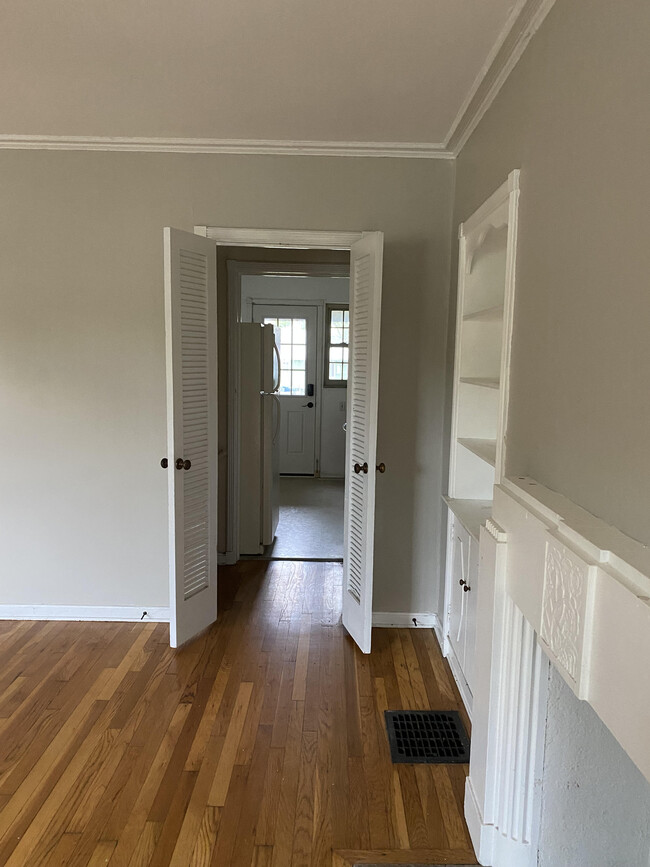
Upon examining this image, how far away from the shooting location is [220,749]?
7.90ft

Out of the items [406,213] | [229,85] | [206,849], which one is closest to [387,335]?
[406,213]

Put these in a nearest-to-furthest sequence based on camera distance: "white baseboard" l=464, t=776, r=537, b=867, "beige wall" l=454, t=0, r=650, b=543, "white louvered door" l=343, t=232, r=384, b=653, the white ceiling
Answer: "beige wall" l=454, t=0, r=650, b=543 < "white baseboard" l=464, t=776, r=537, b=867 < the white ceiling < "white louvered door" l=343, t=232, r=384, b=653

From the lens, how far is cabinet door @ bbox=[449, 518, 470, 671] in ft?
9.03

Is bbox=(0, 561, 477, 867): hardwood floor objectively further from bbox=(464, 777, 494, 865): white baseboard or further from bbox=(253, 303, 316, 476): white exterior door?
bbox=(253, 303, 316, 476): white exterior door

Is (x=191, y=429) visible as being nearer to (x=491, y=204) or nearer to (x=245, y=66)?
(x=245, y=66)

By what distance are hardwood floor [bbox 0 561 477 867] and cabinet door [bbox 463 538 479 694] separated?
26 centimetres

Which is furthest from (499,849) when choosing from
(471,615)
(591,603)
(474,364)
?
(474,364)

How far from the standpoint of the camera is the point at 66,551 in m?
3.51

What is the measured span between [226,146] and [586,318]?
7.85ft

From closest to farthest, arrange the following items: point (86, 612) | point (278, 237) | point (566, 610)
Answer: point (566, 610) → point (278, 237) → point (86, 612)

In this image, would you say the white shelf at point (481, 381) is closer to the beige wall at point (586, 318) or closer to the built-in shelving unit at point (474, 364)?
the built-in shelving unit at point (474, 364)

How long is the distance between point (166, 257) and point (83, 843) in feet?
7.54

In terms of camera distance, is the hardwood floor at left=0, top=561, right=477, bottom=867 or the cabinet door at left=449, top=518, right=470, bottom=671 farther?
the cabinet door at left=449, top=518, right=470, bottom=671

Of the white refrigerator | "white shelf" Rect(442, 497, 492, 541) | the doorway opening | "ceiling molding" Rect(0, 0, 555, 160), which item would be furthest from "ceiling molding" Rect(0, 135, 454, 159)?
the doorway opening
